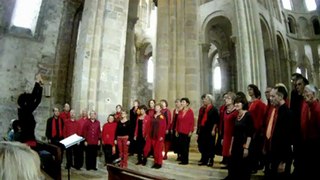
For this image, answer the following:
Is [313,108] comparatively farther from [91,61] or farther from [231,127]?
[91,61]

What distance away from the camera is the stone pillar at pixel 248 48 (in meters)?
16.2

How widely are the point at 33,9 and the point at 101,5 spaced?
5.35 meters

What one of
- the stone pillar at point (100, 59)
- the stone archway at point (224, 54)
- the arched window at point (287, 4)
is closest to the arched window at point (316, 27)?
the arched window at point (287, 4)

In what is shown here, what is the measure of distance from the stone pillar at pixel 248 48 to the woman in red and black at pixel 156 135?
1049cm

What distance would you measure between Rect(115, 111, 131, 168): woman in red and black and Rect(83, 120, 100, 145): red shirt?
0.79m

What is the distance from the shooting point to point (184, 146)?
21.6 feet

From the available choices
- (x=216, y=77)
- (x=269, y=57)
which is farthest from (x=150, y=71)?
(x=269, y=57)

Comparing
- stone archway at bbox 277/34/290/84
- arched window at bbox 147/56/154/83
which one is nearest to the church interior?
stone archway at bbox 277/34/290/84

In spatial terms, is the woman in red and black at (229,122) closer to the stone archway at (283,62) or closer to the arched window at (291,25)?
the stone archway at (283,62)

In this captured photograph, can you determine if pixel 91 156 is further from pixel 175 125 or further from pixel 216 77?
pixel 216 77

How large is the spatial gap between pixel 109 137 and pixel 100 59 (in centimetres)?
247

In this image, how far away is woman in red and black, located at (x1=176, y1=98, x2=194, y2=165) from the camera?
652cm

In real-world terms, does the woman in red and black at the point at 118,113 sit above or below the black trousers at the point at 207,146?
above

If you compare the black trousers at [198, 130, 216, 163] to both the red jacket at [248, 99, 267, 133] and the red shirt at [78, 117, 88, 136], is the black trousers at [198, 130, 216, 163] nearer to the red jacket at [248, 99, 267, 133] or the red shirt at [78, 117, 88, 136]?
the red jacket at [248, 99, 267, 133]
